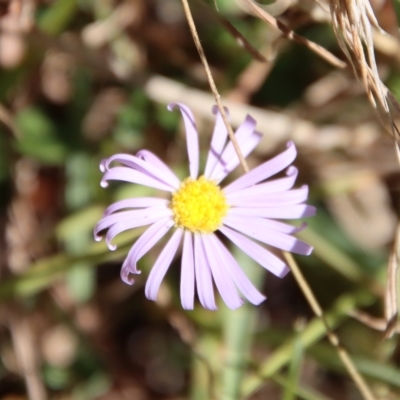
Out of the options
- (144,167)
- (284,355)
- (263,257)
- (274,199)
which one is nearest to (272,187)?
(274,199)

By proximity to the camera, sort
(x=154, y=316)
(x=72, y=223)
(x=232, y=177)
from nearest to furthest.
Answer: (x=72, y=223), (x=232, y=177), (x=154, y=316)

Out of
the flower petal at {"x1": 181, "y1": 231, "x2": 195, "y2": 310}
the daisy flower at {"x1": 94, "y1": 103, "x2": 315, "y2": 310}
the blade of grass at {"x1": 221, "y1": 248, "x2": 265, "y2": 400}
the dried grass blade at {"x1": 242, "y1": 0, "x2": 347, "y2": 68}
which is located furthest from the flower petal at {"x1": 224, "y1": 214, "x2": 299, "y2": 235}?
the blade of grass at {"x1": 221, "y1": 248, "x2": 265, "y2": 400}

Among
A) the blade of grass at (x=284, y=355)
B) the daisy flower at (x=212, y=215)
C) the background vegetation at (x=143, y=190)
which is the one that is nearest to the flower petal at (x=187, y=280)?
the daisy flower at (x=212, y=215)

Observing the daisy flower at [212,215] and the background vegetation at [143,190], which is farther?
the background vegetation at [143,190]

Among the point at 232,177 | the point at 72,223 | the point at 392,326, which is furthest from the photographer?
the point at 232,177

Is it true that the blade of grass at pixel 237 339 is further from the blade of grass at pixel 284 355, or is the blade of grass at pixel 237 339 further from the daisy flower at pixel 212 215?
the daisy flower at pixel 212 215

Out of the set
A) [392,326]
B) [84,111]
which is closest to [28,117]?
[84,111]

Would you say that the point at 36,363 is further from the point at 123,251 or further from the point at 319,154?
the point at 319,154

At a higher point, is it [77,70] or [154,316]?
[77,70]
